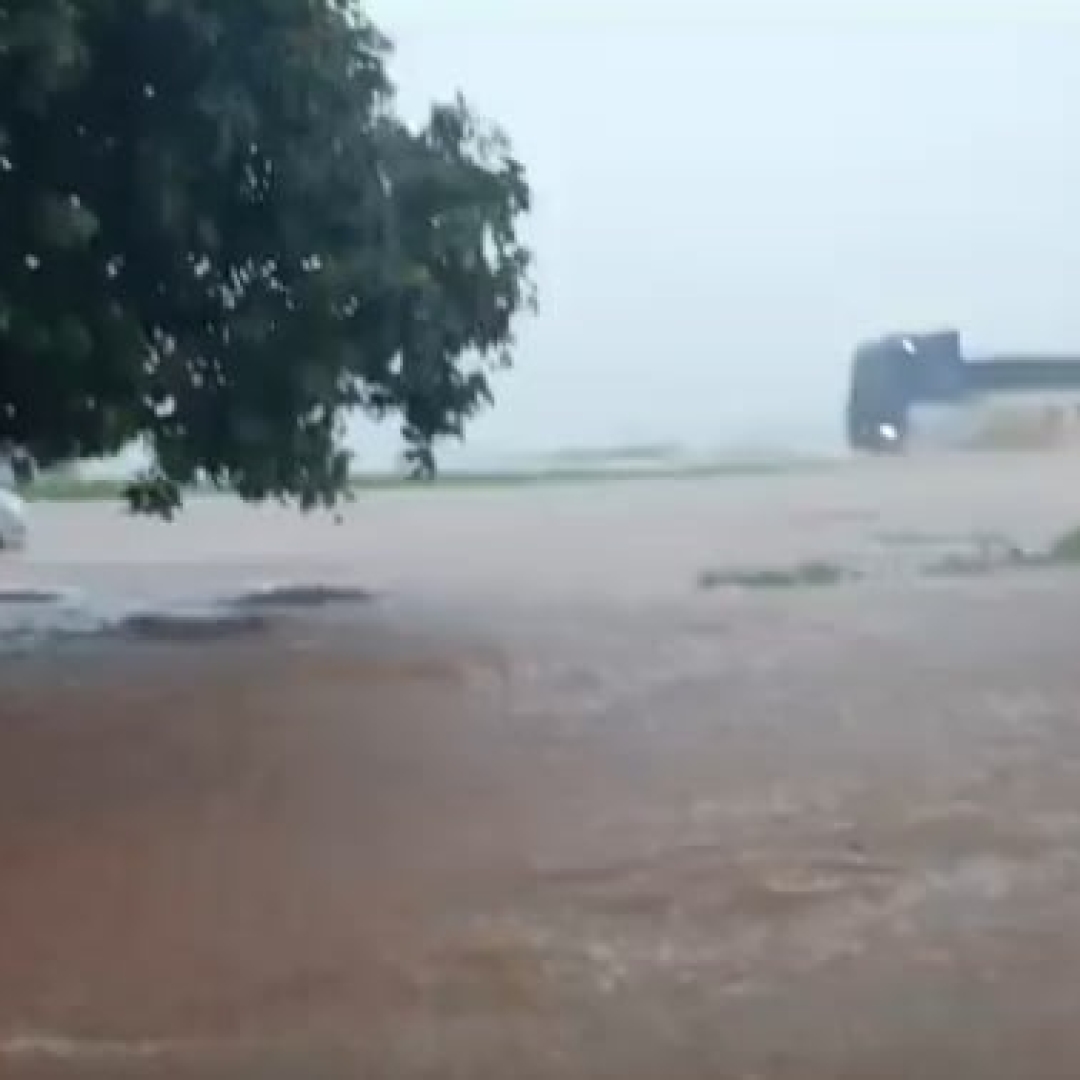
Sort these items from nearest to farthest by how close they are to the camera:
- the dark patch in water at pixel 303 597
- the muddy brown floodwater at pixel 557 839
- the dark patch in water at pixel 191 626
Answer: the muddy brown floodwater at pixel 557 839
the dark patch in water at pixel 191 626
the dark patch in water at pixel 303 597

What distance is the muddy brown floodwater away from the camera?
16.8 feet

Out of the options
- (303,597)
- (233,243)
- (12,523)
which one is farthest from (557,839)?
(12,523)

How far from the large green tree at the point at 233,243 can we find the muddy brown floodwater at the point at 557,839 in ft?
2.73

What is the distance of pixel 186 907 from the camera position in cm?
627

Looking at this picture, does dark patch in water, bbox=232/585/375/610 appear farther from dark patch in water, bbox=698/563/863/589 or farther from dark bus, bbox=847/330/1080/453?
dark bus, bbox=847/330/1080/453

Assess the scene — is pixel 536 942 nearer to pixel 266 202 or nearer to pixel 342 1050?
pixel 342 1050

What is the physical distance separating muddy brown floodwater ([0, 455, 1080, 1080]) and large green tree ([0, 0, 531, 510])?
83 cm

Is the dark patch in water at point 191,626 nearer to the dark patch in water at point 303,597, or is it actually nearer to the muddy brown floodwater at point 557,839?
the muddy brown floodwater at point 557,839

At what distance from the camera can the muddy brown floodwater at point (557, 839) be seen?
5.12m

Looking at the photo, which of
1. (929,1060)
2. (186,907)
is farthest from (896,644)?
(929,1060)

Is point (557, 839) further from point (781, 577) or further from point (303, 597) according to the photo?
point (781, 577)

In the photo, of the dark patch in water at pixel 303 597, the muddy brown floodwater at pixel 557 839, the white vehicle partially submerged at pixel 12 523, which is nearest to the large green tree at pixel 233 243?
the muddy brown floodwater at pixel 557 839

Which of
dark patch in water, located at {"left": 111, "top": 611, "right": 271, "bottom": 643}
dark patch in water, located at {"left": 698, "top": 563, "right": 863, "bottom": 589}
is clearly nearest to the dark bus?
dark patch in water, located at {"left": 698, "top": 563, "right": 863, "bottom": 589}

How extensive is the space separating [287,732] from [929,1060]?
4.36m
